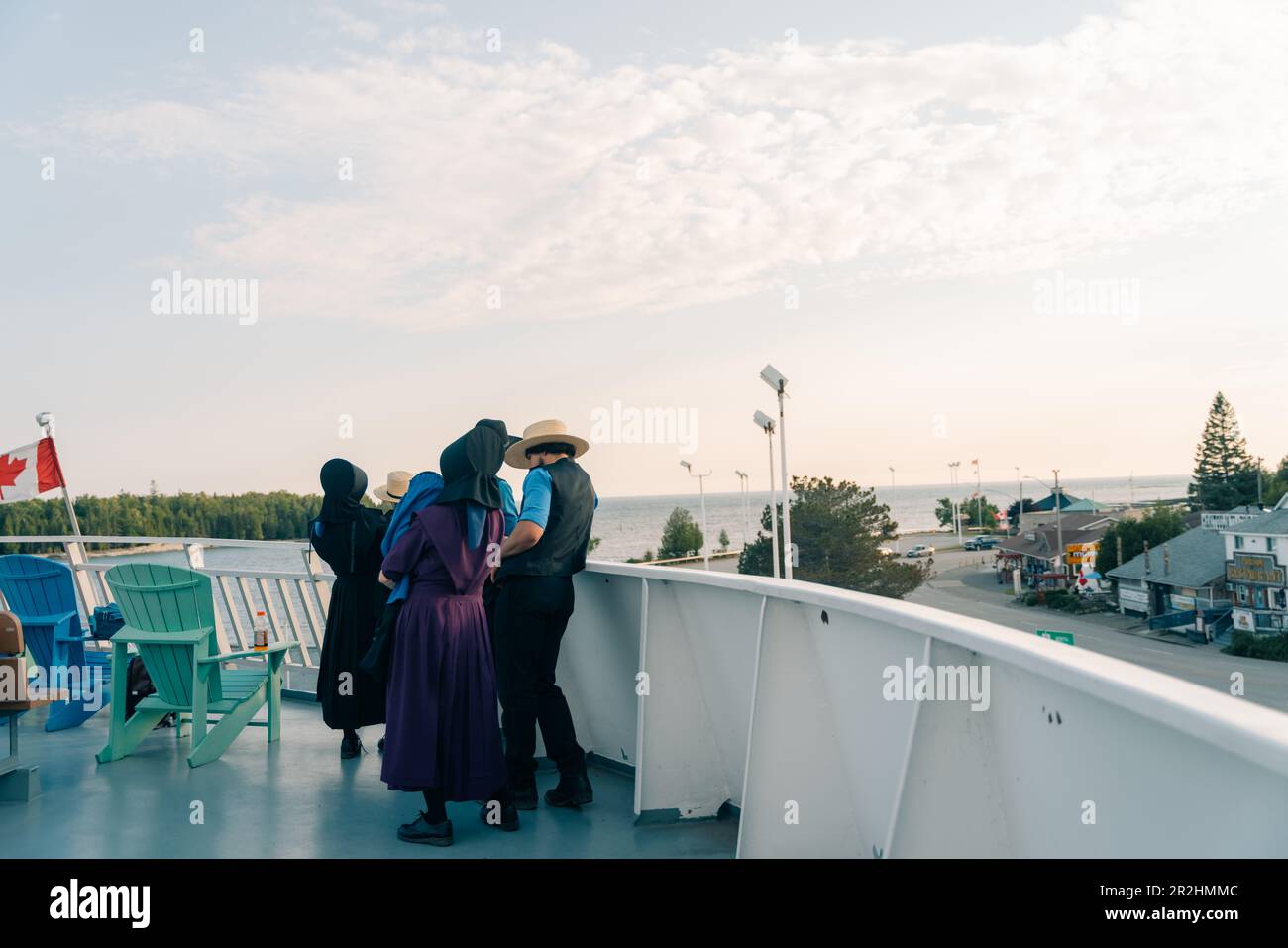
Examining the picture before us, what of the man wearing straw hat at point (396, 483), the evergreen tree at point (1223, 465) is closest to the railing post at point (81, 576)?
the man wearing straw hat at point (396, 483)

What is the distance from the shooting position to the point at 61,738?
6000mm

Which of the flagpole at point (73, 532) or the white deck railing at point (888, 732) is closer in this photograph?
the white deck railing at point (888, 732)

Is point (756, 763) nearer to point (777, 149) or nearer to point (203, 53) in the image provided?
point (203, 53)

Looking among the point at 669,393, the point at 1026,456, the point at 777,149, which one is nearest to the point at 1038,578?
the point at 1026,456

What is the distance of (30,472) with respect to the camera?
1034 cm

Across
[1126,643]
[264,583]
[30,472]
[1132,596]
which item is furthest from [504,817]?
[1132,596]

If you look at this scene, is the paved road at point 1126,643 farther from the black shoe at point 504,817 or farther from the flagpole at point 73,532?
the black shoe at point 504,817

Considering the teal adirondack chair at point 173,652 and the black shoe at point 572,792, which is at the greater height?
the teal adirondack chair at point 173,652

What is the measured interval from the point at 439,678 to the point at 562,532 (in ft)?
2.81

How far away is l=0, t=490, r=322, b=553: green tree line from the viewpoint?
59.8 ft

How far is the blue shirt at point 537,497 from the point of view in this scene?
163 inches

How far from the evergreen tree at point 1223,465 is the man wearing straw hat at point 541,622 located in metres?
101
